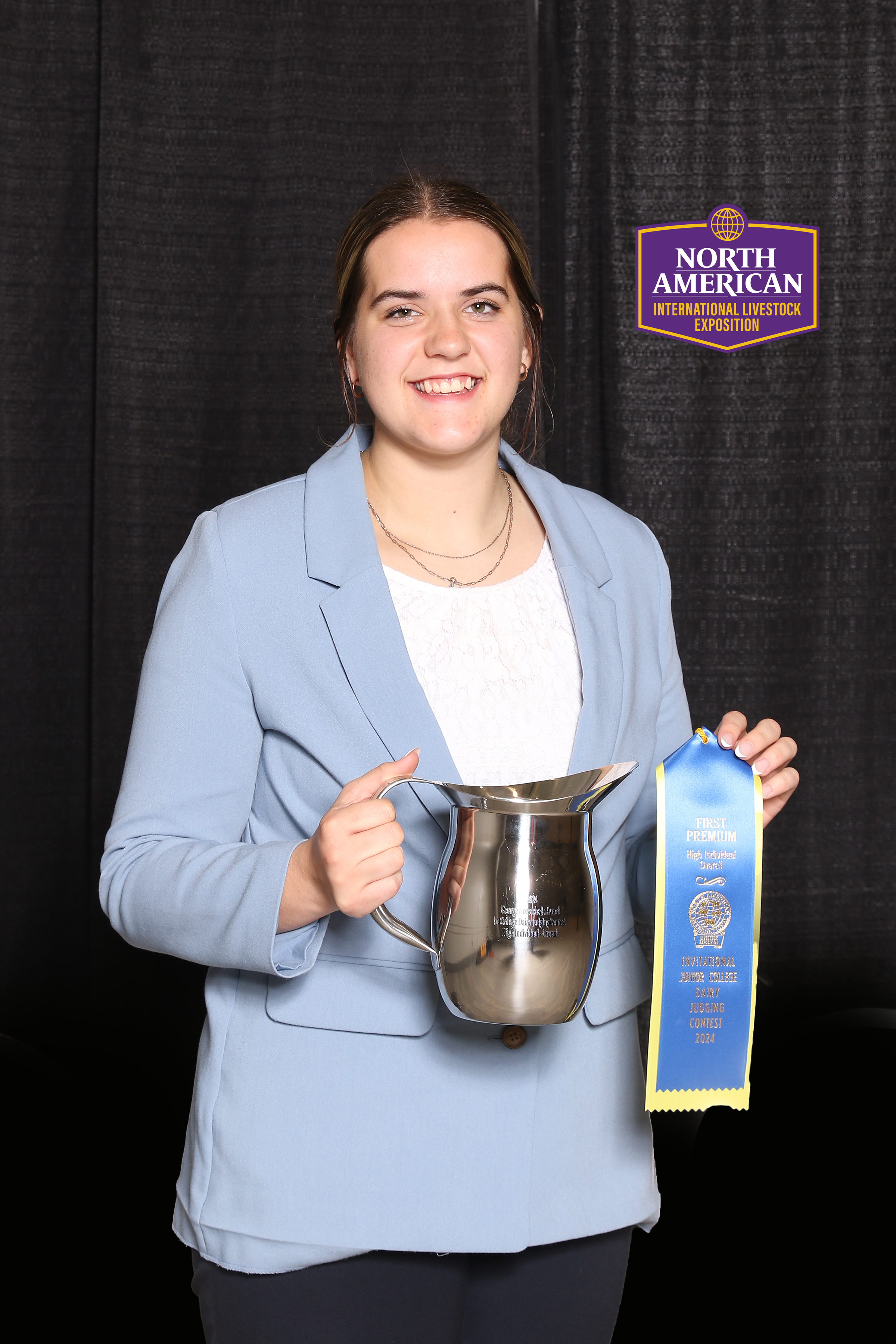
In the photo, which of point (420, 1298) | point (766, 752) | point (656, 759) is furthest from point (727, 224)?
point (420, 1298)

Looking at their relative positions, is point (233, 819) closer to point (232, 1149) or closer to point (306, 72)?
point (232, 1149)

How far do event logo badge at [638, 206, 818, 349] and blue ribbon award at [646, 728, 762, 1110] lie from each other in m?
0.99

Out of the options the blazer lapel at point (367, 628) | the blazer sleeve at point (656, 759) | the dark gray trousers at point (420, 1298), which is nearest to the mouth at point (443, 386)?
the blazer lapel at point (367, 628)

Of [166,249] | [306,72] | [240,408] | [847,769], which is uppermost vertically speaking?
[306,72]

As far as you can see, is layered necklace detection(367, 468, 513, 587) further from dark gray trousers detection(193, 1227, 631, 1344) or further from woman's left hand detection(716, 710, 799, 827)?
dark gray trousers detection(193, 1227, 631, 1344)

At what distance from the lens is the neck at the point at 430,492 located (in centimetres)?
106

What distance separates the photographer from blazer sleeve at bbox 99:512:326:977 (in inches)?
33.1

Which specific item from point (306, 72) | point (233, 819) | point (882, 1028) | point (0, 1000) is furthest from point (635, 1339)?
point (306, 72)

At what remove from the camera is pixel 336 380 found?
66.1 inches

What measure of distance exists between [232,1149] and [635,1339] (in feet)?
3.48

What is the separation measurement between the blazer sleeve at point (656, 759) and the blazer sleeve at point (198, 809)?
31 centimetres

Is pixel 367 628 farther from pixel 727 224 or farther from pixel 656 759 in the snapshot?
pixel 727 224

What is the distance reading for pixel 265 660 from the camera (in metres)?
0.93

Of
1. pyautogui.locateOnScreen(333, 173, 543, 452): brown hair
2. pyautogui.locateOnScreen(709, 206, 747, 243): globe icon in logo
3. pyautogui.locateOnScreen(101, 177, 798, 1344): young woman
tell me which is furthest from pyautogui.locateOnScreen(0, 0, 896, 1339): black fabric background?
pyautogui.locateOnScreen(101, 177, 798, 1344): young woman
